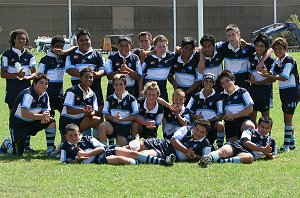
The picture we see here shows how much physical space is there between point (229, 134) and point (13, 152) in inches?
124

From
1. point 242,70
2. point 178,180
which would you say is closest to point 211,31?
point 242,70

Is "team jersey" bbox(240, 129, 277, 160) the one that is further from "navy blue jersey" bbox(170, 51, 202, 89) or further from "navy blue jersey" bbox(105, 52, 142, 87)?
"navy blue jersey" bbox(105, 52, 142, 87)

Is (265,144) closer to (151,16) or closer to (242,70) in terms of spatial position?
(242,70)

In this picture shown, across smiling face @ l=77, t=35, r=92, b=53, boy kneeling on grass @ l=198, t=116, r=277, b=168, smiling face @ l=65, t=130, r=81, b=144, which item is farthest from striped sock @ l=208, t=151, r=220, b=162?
smiling face @ l=77, t=35, r=92, b=53

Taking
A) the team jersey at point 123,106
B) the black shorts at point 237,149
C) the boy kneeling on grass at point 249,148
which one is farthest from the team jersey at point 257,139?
the team jersey at point 123,106

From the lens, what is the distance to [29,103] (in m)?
10.3

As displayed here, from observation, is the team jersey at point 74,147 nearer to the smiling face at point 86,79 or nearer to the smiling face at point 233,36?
the smiling face at point 86,79

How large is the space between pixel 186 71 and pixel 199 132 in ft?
Answer: 5.59

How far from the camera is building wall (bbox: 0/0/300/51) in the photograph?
41.7 m

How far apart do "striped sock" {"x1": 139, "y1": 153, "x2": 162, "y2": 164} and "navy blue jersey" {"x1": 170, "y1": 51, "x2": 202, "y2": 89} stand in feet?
6.85

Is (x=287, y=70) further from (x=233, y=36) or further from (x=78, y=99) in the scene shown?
(x=78, y=99)

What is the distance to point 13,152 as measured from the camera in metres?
10.6

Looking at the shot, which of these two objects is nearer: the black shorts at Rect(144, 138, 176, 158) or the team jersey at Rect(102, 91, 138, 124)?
the black shorts at Rect(144, 138, 176, 158)

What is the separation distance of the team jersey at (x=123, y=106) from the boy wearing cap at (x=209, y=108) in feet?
2.65
